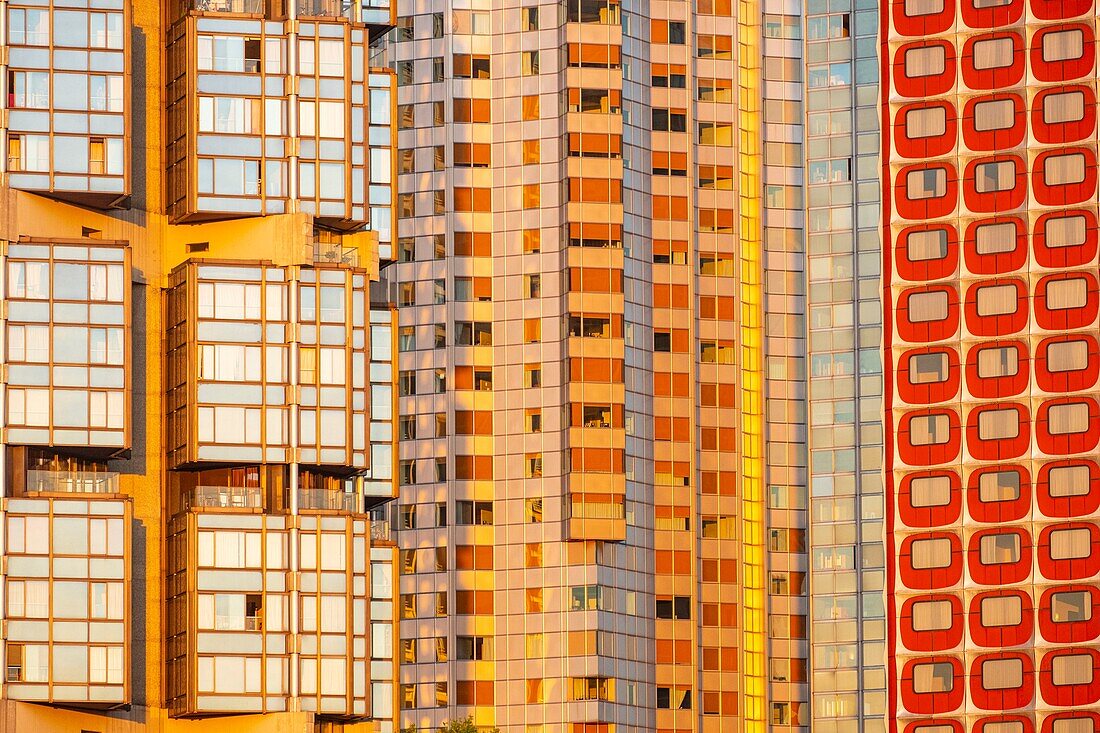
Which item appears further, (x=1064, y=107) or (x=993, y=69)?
→ (x=993, y=69)

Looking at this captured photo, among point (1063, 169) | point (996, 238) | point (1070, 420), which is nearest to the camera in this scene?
point (1070, 420)

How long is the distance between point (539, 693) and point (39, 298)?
57.0 m

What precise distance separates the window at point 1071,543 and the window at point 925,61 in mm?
28303

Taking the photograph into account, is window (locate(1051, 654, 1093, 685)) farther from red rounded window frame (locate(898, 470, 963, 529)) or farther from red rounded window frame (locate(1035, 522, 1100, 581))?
red rounded window frame (locate(898, 470, 963, 529))

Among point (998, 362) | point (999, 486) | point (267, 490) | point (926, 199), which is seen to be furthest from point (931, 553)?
point (267, 490)

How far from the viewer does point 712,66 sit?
19550 cm

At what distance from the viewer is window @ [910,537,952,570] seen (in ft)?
521

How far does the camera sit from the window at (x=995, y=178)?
Result: 16125 cm

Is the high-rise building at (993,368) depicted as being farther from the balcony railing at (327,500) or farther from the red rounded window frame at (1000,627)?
the balcony railing at (327,500)

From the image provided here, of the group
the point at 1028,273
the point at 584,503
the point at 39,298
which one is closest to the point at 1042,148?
the point at 1028,273

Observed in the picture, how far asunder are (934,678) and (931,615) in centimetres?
355

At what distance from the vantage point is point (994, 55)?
16325 centimetres

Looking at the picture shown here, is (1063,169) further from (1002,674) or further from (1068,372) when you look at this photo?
(1002,674)

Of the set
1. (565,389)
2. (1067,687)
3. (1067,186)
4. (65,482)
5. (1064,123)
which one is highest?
(1064,123)
